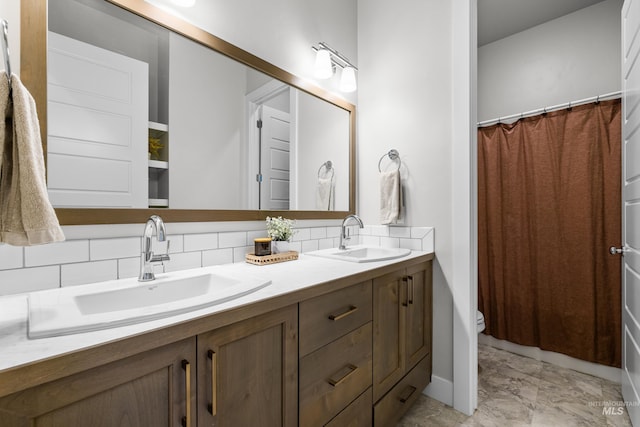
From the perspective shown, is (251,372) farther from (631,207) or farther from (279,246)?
(631,207)

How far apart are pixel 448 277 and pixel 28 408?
1.80 meters

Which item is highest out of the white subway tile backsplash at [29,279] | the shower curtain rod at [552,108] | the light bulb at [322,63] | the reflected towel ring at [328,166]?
the light bulb at [322,63]

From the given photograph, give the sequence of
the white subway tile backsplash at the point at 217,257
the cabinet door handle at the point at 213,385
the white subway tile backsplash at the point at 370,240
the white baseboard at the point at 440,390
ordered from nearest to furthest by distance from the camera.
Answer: the cabinet door handle at the point at 213,385
the white subway tile backsplash at the point at 217,257
the white baseboard at the point at 440,390
the white subway tile backsplash at the point at 370,240

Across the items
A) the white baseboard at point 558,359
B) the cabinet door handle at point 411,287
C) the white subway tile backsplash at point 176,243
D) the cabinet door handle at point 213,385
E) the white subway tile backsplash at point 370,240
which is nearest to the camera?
the cabinet door handle at point 213,385

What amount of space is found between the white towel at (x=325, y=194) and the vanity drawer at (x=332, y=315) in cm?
80

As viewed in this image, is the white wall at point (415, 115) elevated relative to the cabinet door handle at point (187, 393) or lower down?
elevated

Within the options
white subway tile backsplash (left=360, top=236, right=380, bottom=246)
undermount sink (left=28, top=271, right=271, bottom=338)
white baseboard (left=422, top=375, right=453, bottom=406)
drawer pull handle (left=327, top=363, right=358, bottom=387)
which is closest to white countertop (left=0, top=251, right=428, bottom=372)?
undermount sink (left=28, top=271, right=271, bottom=338)

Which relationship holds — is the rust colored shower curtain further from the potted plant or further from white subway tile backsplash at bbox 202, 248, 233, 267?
white subway tile backsplash at bbox 202, 248, 233, 267

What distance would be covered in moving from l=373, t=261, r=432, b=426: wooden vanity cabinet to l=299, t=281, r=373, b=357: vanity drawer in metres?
0.09

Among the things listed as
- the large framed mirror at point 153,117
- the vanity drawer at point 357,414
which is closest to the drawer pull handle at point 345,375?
the vanity drawer at point 357,414

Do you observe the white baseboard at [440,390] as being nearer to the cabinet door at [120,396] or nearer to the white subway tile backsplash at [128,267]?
the cabinet door at [120,396]

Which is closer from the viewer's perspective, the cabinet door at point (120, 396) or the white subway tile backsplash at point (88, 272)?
the cabinet door at point (120, 396)

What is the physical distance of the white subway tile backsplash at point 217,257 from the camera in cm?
135

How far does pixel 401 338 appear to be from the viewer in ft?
5.07
